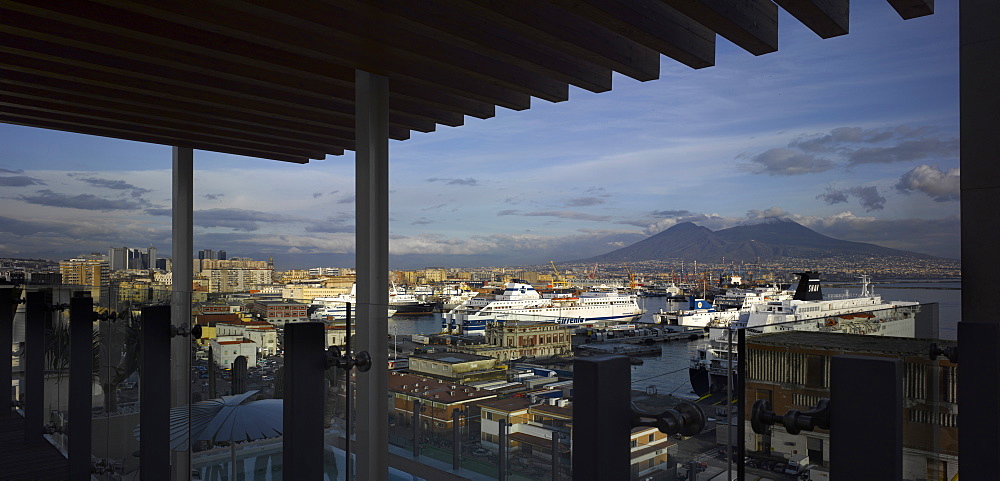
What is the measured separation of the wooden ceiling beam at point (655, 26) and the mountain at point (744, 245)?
30.5 feet

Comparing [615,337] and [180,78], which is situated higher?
[180,78]

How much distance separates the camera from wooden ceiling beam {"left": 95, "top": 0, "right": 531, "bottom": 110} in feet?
7.75

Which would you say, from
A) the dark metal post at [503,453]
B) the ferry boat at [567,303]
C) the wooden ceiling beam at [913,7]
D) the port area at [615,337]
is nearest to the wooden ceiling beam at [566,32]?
the wooden ceiling beam at [913,7]

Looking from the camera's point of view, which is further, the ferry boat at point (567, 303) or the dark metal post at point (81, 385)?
the ferry boat at point (567, 303)

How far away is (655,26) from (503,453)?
183cm

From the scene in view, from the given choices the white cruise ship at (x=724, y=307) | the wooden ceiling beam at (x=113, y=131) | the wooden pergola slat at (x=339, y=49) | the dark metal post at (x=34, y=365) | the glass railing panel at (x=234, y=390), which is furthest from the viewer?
the white cruise ship at (x=724, y=307)

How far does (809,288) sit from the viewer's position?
13.0 ft

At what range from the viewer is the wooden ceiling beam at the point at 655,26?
236 cm

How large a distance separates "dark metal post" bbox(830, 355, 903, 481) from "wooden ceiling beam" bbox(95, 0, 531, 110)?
2318 mm

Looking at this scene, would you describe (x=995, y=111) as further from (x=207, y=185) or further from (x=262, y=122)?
(x=207, y=185)

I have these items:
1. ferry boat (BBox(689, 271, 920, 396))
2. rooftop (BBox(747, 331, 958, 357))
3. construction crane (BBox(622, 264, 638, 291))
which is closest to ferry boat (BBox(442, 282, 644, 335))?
construction crane (BBox(622, 264, 638, 291))

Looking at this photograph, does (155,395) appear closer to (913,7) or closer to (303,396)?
(303,396)

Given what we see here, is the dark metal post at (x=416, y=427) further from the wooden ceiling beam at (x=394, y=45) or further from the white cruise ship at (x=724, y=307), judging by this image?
the white cruise ship at (x=724, y=307)

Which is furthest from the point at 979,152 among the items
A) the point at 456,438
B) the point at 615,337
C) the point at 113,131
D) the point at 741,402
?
the point at 113,131
